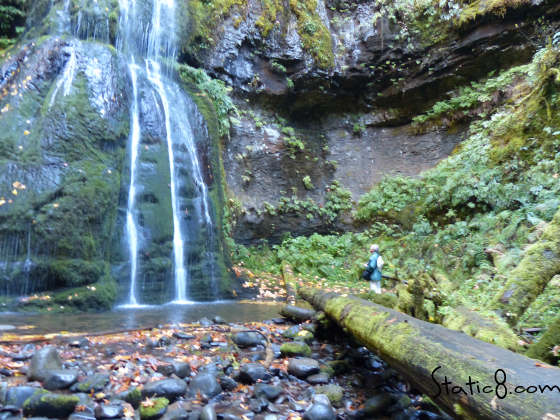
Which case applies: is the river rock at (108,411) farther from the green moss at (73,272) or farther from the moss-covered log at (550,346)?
the green moss at (73,272)

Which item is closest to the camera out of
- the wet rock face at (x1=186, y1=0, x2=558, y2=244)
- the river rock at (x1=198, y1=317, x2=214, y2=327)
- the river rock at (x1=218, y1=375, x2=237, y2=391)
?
the river rock at (x1=218, y1=375, x2=237, y2=391)

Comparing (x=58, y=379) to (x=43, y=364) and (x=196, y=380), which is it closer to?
(x=43, y=364)

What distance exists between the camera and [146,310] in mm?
6719

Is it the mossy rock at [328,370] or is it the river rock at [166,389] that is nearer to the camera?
the river rock at [166,389]

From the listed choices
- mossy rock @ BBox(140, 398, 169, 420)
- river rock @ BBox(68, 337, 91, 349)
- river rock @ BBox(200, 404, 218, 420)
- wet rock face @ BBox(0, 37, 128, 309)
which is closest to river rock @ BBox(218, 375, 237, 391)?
river rock @ BBox(200, 404, 218, 420)

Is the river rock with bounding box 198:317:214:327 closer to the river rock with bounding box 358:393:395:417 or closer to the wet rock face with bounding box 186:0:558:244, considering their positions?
the river rock with bounding box 358:393:395:417

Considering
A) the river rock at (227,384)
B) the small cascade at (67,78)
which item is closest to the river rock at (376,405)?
the river rock at (227,384)

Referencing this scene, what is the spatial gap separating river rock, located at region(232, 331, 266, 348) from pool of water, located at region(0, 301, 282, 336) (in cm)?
130

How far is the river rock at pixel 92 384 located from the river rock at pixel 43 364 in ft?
1.02

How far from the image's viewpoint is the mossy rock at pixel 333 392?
3.20 m

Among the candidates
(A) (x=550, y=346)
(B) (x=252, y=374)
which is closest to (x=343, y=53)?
(B) (x=252, y=374)

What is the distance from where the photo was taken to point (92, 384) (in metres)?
3.06

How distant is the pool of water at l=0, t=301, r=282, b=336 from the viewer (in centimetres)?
488

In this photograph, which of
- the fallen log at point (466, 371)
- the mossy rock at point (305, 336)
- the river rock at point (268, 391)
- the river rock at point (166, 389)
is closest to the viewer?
the fallen log at point (466, 371)
